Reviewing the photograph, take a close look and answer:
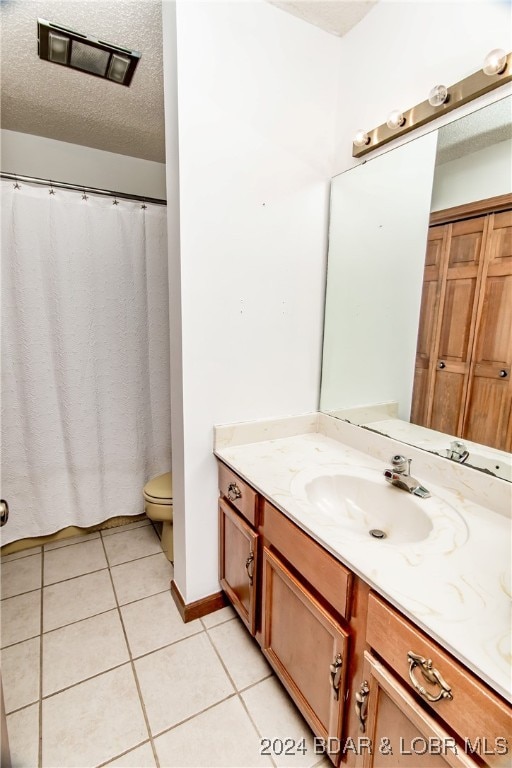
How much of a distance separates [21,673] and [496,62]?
2567mm

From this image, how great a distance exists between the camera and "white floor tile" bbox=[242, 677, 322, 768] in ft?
3.66

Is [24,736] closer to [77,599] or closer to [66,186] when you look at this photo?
Result: [77,599]

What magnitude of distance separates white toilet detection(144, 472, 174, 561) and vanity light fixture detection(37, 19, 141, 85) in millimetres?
2053

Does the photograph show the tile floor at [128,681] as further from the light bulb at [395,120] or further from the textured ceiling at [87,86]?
the textured ceiling at [87,86]

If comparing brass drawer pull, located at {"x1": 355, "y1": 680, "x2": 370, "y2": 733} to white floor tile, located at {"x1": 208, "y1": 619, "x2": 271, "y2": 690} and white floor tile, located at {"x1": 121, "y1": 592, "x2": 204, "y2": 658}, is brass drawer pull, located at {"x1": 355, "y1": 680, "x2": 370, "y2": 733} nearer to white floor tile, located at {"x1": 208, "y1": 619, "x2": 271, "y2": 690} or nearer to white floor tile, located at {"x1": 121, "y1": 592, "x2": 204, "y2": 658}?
white floor tile, located at {"x1": 208, "y1": 619, "x2": 271, "y2": 690}

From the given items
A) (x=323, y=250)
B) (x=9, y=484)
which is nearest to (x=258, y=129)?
(x=323, y=250)

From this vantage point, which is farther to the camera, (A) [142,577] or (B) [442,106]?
(A) [142,577]

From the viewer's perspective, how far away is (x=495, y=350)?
1069mm

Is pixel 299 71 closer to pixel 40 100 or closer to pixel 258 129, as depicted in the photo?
pixel 258 129

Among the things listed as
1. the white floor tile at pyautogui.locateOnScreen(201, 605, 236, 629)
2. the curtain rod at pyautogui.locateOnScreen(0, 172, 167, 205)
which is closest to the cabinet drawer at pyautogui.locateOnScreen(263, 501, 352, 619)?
the white floor tile at pyautogui.locateOnScreen(201, 605, 236, 629)

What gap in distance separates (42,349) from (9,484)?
30.3 inches

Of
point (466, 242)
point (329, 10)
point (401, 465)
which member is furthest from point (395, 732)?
point (329, 10)

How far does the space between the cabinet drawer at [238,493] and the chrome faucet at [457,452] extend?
67 centimetres

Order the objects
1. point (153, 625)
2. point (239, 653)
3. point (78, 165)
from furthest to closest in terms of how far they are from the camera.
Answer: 1. point (78, 165)
2. point (153, 625)
3. point (239, 653)
